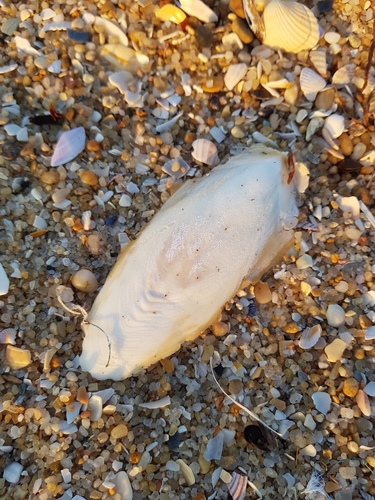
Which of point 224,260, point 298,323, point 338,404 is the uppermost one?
point 224,260

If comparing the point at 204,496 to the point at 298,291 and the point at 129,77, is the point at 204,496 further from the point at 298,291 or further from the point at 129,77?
the point at 129,77

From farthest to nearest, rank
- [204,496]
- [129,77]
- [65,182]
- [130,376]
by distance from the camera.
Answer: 1. [129,77]
2. [65,182]
3. [130,376]
4. [204,496]

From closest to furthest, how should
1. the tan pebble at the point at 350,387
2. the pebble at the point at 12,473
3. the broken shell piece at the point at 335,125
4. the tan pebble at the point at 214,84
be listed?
the pebble at the point at 12,473 < the tan pebble at the point at 350,387 < the broken shell piece at the point at 335,125 < the tan pebble at the point at 214,84

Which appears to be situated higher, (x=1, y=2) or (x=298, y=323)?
(x=1, y=2)

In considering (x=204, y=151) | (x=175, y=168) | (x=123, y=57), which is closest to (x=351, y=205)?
(x=204, y=151)

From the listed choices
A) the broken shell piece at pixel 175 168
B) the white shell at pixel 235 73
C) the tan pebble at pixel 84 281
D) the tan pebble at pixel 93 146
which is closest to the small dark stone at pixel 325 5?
the white shell at pixel 235 73

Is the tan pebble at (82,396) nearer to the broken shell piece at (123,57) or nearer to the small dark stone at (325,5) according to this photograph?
the broken shell piece at (123,57)

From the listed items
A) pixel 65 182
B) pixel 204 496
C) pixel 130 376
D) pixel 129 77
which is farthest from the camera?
pixel 129 77

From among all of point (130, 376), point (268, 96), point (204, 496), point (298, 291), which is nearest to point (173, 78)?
point (268, 96)
